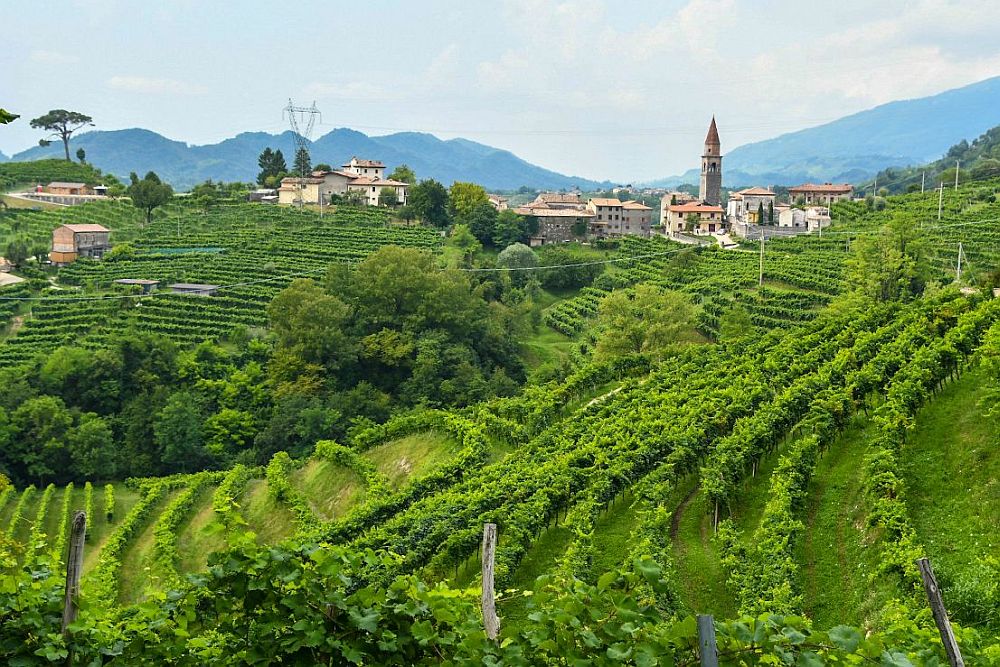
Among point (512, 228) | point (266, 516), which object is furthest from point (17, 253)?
point (266, 516)

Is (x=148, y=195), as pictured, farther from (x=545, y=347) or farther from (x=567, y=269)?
(x=545, y=347)

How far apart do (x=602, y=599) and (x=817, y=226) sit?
63.9 metres

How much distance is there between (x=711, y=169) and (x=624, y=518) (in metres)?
77.9

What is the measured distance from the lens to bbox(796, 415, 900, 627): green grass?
446 inches


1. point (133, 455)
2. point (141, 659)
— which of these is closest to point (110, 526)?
point (133, 455)

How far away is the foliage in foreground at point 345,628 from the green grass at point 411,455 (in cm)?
1873

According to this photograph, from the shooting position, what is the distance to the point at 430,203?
68.0 m

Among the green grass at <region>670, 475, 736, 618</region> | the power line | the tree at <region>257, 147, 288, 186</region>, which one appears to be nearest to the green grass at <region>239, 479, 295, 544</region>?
the green grass at <region>670, 475, 736, 618</region>

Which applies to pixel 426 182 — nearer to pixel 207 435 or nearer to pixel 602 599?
pixel 207 435

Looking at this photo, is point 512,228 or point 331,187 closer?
point 512,228

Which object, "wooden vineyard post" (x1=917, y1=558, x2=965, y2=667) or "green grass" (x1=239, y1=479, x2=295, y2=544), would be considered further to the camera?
"green grass" (x1=239, y1=479, x2=295, y2=544)

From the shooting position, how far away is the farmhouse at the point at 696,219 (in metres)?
69.9

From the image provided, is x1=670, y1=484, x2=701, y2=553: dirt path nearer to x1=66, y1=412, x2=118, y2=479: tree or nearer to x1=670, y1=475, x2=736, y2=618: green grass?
x1=670, y1=475, x2=736, y2=618: green grass

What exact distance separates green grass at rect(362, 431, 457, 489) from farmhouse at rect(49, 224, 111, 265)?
37110 mm
